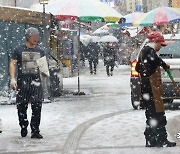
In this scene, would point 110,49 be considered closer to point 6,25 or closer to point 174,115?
point 6,25

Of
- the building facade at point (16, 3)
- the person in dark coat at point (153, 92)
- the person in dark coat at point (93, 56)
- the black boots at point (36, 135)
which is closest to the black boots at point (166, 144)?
the person in dark coat at point (153, 92)

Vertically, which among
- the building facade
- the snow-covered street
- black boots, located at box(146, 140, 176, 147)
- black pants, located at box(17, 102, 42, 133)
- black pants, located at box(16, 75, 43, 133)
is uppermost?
the building facade

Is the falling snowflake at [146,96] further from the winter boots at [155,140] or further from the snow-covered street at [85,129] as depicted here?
the snow-covered street at [85,129]

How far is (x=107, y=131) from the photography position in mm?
8828

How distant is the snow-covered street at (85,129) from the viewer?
7324 mm

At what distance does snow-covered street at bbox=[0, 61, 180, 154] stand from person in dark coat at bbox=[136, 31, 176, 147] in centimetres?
19

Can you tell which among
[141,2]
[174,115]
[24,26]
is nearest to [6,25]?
[24,26]

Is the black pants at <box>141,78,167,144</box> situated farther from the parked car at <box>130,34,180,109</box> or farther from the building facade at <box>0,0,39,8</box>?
the building facade at <box>0,0,39,8</box>

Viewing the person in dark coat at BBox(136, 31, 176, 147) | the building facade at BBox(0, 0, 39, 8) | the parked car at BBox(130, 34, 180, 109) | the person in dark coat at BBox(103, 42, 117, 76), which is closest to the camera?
the person in dark coat at BBox(136, 31, 176, 147)

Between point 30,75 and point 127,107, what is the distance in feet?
15.2

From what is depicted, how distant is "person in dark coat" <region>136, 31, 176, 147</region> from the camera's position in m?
7.27

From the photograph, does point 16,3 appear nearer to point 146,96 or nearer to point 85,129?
point 85,129

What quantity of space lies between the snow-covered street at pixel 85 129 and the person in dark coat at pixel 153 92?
192mm

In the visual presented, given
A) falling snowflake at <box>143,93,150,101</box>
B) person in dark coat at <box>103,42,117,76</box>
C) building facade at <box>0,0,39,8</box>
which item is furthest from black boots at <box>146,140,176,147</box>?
building facade at <box>0,0,39,8</box>
